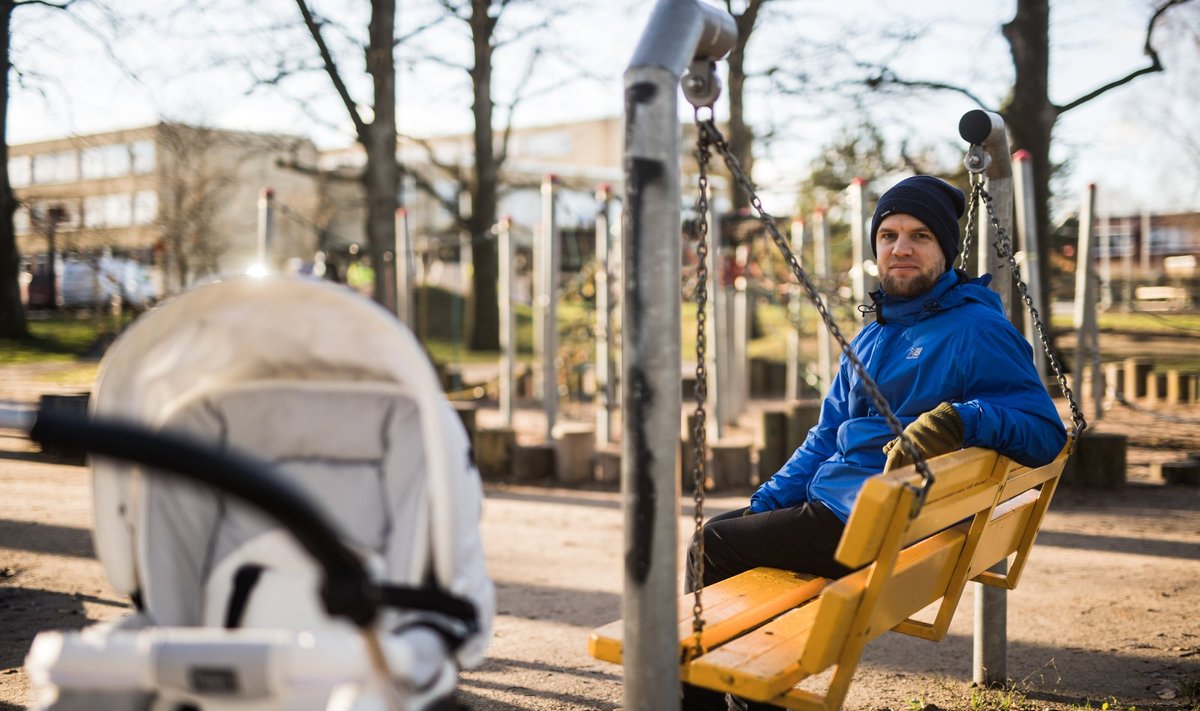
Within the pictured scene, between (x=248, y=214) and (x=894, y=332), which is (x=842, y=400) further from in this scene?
(x=248, y=214)

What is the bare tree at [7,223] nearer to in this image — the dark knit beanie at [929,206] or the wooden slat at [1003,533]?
the dark knit beanie at [929,206]

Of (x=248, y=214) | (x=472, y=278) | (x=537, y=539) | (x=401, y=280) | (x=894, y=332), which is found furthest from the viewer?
(x=248, y=214)

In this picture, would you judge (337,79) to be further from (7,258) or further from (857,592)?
(857,592)

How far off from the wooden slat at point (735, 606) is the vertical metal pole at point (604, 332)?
23.9 feet

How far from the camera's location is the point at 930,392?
3217mm

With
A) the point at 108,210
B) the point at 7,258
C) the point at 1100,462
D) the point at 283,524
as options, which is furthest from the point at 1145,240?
the point at 283,524

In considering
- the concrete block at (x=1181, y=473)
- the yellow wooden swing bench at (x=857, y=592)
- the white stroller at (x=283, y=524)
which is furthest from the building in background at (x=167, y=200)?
the concrete block at (x=1181, y=473)

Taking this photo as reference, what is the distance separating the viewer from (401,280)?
13.4 metres

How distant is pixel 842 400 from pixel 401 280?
34.5ft

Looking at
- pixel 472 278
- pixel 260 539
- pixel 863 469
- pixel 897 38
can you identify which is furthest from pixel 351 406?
pixel 472 278

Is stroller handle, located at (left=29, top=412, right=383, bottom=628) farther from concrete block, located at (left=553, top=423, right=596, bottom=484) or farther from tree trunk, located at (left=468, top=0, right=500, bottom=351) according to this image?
tree trunk, located at (left=468, top=0, right=500, bottom=351)

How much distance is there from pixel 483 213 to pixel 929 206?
65.9 feet

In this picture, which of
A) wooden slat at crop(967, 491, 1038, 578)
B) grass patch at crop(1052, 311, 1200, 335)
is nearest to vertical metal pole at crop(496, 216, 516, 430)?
wooden slat at crop(967, 491, 1038, 578)

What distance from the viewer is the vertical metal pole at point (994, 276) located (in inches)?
150
